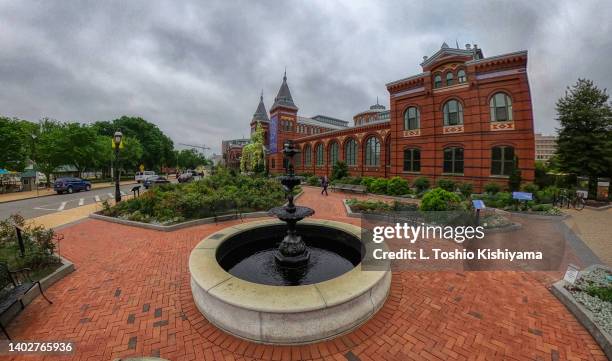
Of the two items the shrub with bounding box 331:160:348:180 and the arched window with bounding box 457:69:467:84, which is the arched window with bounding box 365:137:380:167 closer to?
the shrub with bounding box 331:160:348:180

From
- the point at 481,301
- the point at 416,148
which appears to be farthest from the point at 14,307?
the point at 416,148

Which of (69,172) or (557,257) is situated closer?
(557,257)

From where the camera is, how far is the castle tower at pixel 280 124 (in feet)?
149

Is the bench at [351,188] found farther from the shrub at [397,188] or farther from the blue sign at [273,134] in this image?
the blue sign at [273,134]

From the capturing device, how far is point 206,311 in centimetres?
407

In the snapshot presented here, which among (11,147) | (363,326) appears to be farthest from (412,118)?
(11,147)

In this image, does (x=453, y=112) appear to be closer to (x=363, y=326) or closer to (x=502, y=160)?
(x=502, y=160)

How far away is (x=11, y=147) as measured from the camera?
886 inches

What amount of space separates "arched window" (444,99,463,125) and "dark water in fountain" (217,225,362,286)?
1930cm

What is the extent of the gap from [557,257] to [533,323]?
4.68m

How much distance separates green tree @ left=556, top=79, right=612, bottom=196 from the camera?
53.3 feet

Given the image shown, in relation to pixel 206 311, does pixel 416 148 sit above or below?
above

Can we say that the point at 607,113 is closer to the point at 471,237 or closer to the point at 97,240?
the point at 471,237

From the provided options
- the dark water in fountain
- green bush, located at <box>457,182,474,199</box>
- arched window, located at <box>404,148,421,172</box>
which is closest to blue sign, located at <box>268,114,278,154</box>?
arched window, located at <box>404,148,421,172</box>
